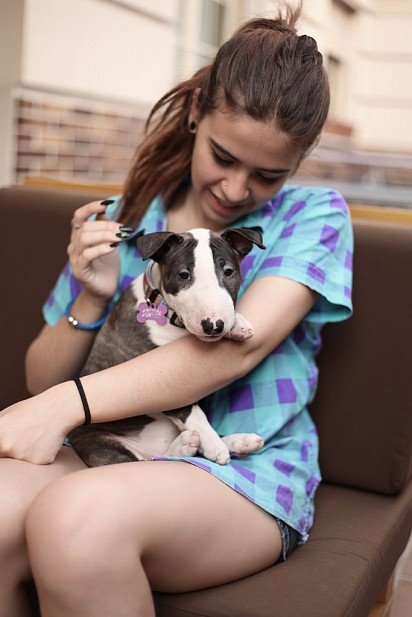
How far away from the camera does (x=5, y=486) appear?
161cm

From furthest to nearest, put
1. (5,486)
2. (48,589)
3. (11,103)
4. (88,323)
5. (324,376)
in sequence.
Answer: (11,103) → (324,376) → (88,323) → (5,486) → (48,589)

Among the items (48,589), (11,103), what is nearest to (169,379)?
(48,589)

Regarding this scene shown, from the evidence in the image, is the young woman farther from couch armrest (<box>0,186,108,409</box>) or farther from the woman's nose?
couch armrest (<box>0,186,108,409</box>)

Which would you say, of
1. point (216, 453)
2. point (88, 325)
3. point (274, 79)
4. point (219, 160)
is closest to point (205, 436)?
point (216, 453)

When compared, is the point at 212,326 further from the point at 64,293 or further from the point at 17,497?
the point at 64,293

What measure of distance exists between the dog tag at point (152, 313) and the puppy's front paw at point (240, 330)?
0.16 metres

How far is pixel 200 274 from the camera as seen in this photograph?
1628 mm

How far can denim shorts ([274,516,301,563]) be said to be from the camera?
5.77 ft

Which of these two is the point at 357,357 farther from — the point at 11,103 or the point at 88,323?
the point at 11,103

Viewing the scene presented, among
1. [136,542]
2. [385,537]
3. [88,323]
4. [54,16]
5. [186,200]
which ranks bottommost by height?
[385,537]

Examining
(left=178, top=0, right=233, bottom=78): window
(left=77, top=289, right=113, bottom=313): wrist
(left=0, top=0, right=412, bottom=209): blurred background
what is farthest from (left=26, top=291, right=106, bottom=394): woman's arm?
(left=178, top=0, right=233, bottom=78): window

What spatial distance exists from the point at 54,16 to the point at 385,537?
3.79m

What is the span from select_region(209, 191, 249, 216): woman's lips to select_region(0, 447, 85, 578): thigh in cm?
60

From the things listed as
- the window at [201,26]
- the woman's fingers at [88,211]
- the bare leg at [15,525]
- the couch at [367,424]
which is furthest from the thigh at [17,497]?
the window at [201,26]
